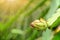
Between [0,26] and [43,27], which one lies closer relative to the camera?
[43,27]

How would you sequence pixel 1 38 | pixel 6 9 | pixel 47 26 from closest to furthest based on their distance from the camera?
pixel 47 26 → pixel 1 38 → pixel 6 9

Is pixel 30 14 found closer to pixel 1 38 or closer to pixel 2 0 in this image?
pixel 1 38

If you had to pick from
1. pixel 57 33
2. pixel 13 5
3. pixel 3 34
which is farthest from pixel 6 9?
pixel 57 33

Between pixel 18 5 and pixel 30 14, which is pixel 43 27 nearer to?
pixel 30 14

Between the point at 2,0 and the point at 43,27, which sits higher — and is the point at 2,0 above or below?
above

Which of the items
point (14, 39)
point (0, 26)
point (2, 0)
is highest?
point (2, 0)

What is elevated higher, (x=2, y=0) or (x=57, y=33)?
(x=2, y=0)

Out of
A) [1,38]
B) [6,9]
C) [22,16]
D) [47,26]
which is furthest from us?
[6,9]

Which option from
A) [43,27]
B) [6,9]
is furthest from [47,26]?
[6,9]

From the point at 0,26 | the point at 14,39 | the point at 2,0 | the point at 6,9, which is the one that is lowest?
the point at 14,39
